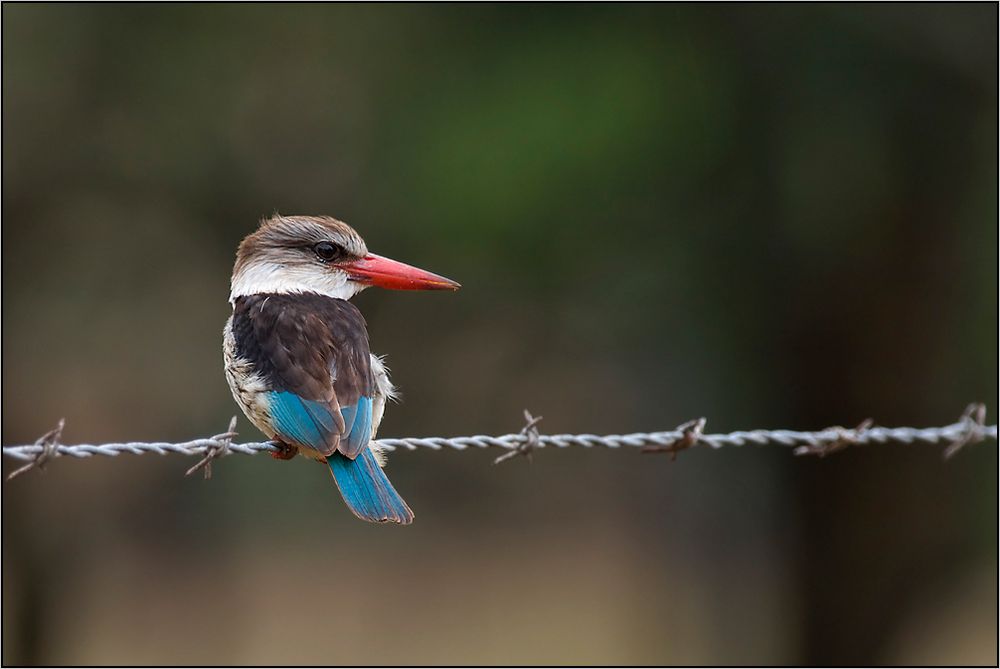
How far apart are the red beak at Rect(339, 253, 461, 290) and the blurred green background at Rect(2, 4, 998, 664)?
3238 mm

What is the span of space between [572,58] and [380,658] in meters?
4.33

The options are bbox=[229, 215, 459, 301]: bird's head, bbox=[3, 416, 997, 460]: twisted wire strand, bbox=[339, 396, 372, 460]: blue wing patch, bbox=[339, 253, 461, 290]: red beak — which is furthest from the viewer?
bbox=[229, 215, 459, 301]: bird's head

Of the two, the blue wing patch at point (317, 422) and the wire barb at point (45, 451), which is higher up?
the blue wing patch at point (317, 422)

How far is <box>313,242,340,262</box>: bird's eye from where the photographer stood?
4.35 meters

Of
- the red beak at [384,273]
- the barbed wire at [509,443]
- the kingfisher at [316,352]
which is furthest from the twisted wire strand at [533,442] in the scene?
the red beak at [384,273]

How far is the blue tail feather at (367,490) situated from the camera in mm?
Result: 3254

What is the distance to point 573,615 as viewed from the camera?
1034cm

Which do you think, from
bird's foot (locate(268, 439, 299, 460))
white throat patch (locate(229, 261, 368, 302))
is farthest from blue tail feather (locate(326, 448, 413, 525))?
white throat patch (locate(229, 261, 368, 302))

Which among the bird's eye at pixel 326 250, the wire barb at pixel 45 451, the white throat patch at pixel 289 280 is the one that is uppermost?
the bird's eye at pixel 326 250

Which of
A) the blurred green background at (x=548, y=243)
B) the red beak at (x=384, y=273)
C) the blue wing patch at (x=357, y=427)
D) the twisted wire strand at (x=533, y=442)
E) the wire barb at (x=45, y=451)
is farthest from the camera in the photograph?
the blurred green background at (x=548, y=243)

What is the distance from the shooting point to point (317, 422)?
345cm

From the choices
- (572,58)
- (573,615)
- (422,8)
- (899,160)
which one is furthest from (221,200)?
(573,615)

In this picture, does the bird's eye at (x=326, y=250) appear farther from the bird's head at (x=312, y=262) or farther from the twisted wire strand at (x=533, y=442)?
the twisted wire strand at (x=533, y=442)

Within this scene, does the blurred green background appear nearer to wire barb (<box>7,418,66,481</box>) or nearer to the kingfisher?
the kingfisher
